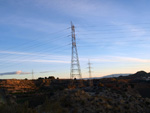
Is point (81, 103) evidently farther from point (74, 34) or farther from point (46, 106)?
point (74, 34)

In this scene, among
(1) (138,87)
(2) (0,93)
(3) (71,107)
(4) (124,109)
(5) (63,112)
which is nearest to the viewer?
(2) (0,93)

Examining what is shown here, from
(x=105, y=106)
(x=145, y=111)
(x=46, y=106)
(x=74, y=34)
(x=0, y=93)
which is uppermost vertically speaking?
(x=74, y=34)

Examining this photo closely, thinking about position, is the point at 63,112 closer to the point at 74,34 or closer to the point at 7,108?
the point at 7,108

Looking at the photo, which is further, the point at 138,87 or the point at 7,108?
the point at 138,87

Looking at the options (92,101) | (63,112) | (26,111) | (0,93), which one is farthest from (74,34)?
(26,111)

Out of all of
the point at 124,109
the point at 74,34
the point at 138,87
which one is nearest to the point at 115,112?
the point at 124,109

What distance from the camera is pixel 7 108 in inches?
586

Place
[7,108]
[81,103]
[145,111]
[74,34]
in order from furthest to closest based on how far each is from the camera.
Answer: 1. [74,34]
2. [145,111]
3. [81,103]
4. [7,108]

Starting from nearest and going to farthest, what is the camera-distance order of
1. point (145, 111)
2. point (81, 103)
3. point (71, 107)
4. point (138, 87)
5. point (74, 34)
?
point (71, 107) → point (81, 103) → point (145, 111) → point (74, 34) → point (138, 87)

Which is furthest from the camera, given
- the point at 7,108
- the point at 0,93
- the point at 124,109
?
the point at 124,109

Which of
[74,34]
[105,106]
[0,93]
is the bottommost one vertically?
[105,106]

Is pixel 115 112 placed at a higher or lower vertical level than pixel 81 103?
lower

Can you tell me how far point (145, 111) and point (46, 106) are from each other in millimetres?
28183

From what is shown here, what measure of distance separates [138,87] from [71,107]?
55546 mm
